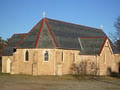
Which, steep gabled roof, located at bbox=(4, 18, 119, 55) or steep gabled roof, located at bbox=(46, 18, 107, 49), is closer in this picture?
steep gabled roof, located at bbox=(4, 18, 119, 55)

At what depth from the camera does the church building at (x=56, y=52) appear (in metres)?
42.9

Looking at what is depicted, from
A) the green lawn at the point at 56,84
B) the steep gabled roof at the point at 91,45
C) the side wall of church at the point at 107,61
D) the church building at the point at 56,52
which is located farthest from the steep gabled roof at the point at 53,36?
the green lawn at the point at 56,84

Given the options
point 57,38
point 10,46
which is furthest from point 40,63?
point 10,46

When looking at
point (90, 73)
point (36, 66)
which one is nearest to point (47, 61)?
point (36, 66)

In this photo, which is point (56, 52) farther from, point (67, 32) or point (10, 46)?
point (10, 46)

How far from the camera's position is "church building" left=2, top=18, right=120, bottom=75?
141 feet

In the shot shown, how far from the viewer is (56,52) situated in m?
43.1

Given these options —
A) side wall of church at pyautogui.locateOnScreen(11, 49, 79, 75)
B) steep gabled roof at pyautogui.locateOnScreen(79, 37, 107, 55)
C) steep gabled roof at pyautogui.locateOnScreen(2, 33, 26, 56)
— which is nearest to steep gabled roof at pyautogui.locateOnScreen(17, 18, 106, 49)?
side wall of church at pyautogui.locateOnScreen(11, 49, 79, 75)

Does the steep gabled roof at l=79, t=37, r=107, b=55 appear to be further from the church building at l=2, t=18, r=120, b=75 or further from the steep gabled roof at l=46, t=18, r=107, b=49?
the steep gabled roof at l=46, t=18, r=107, b=49

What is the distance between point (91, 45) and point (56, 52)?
828cm

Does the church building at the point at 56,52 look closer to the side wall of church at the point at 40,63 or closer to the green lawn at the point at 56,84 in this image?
the side wall of church at the point at 40,63

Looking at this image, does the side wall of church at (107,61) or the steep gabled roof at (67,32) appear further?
the side wall of church at (107,61)

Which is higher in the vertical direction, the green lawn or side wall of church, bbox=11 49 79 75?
side wall of church, bbox=11 49 79 75

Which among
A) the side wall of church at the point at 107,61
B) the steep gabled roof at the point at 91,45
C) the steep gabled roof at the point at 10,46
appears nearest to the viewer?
the side wall of church at the point at 107,61
